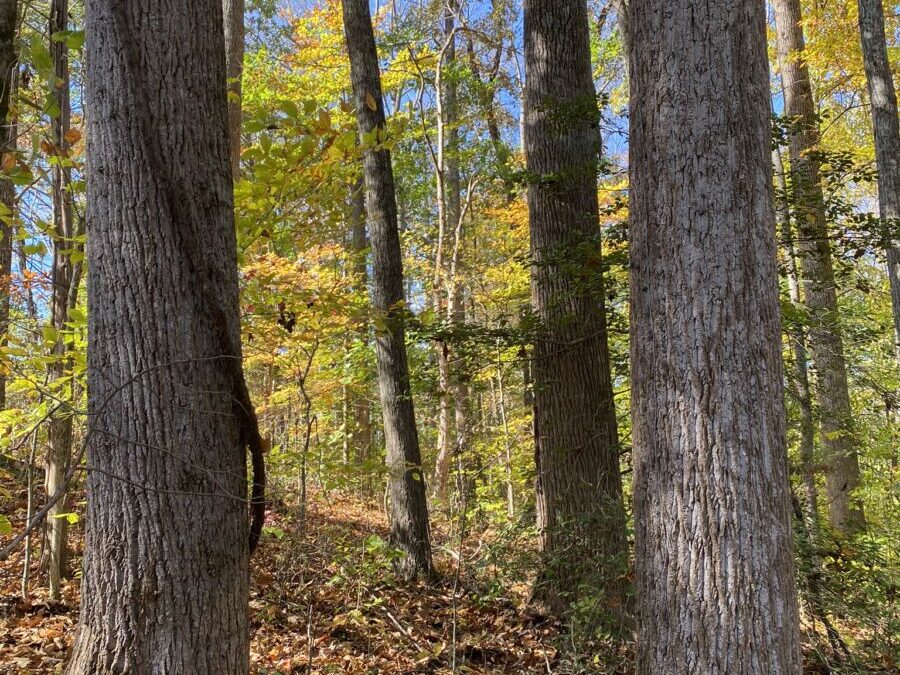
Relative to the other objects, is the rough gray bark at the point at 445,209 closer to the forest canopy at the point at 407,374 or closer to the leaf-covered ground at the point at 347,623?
the forest canopy at the point at 407,374

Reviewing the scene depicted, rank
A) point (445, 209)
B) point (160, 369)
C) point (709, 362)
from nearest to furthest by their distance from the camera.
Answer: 1. point (160, 369)
2. point (709, 362)
3. point (445, 209)

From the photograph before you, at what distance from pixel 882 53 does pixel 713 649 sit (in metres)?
7.72

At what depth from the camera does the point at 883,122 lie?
720cm

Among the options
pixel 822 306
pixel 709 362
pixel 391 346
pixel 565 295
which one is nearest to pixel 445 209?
pixel 391 346

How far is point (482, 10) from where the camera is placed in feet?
48.0

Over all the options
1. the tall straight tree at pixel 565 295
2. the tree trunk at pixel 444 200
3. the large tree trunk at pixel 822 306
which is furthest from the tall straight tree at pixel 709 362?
the tree trunk at pixel 444 200

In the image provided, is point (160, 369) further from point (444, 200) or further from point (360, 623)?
point (444, 200)

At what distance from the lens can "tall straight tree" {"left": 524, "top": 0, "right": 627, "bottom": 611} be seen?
5.22 m

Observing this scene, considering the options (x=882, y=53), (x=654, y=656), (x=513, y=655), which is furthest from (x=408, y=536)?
(x=882, y=53)

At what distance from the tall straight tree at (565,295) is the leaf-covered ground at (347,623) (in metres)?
0.56

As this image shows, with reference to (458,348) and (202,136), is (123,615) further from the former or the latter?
(458,348)

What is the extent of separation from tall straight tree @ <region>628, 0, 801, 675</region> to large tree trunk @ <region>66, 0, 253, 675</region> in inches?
69.2

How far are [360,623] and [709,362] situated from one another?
12.7 feet

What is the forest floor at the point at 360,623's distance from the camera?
4.11 m
